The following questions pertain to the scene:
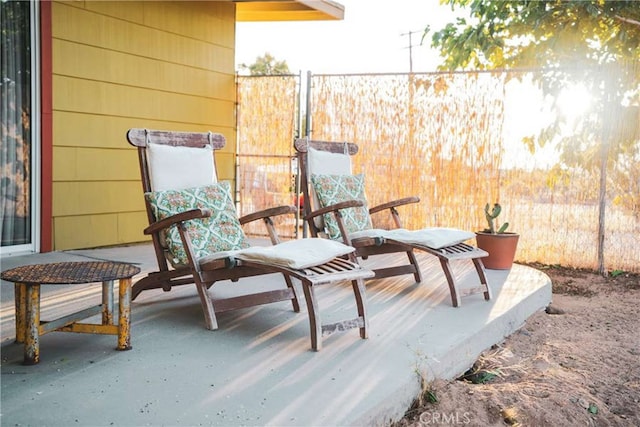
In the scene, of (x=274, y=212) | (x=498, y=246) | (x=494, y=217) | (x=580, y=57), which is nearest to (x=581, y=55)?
(x=580, y=57)

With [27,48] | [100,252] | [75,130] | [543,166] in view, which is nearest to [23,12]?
[27,48]

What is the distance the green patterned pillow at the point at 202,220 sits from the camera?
3.21 m

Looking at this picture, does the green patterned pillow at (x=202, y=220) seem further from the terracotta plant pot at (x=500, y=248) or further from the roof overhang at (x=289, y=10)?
the roof overhang at (x=289, y=10)

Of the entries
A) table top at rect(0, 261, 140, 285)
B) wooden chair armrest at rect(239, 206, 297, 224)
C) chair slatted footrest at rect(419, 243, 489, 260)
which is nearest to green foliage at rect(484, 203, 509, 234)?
chair slatted footrest at rect(419, 243, 489, 260)

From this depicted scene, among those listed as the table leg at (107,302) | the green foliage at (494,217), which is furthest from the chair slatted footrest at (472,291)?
the table leg at (107,302)

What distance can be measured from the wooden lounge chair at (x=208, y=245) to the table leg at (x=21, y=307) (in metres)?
0.75

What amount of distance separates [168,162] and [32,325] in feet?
4.26

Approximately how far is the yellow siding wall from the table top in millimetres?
2506

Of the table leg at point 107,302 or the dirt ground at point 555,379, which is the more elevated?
the table leg at point 107,302

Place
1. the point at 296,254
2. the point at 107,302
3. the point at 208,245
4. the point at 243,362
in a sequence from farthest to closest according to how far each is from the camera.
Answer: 1. the point at 208,245
2. the point at 296,254
3. the point at 107,302
4. the point at 243,362

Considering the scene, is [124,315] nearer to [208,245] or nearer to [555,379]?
[208,245]

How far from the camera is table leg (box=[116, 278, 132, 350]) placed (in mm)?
2575

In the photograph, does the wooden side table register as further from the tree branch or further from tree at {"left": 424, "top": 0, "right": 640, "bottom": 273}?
the tree branch

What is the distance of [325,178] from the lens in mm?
4289
